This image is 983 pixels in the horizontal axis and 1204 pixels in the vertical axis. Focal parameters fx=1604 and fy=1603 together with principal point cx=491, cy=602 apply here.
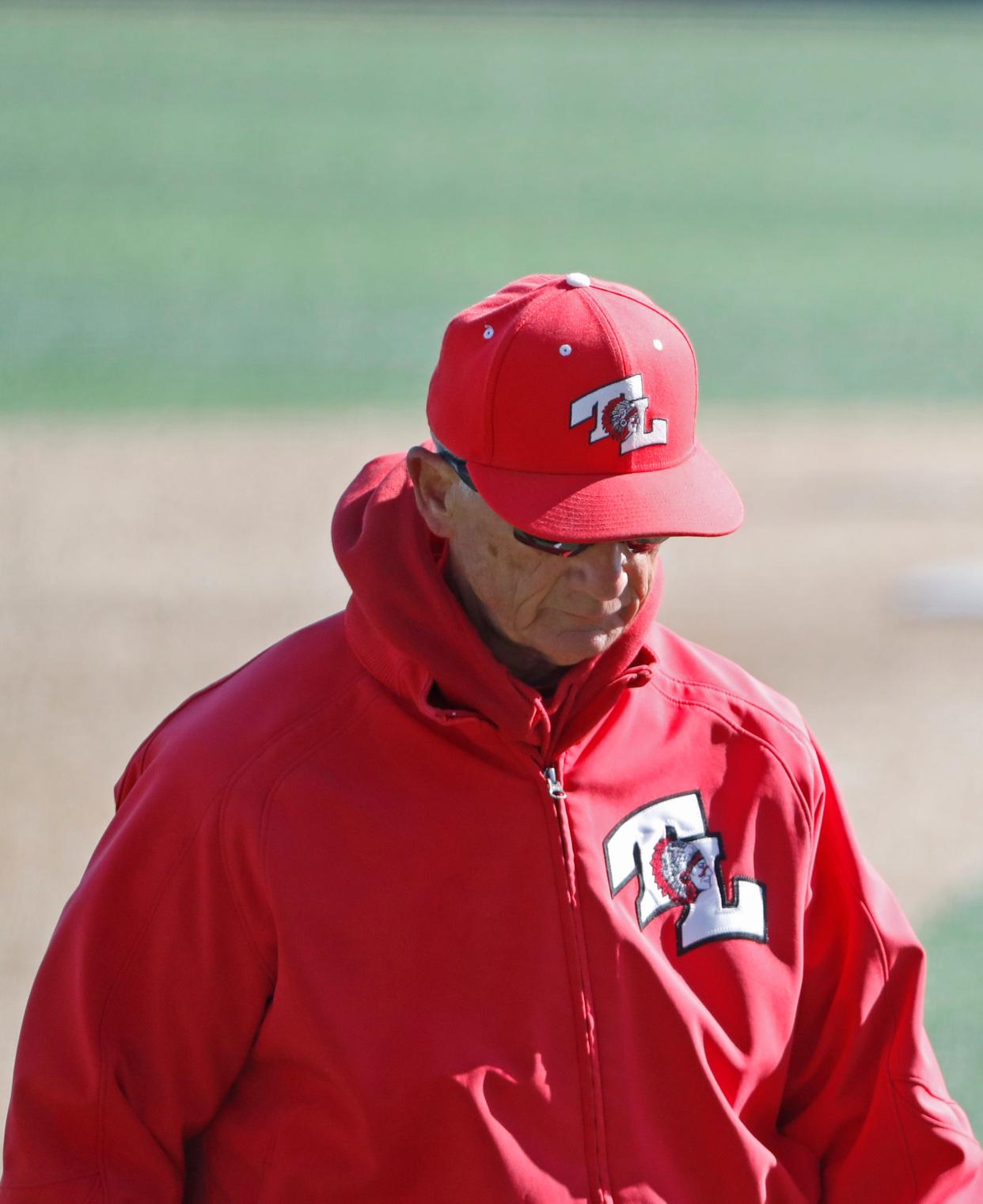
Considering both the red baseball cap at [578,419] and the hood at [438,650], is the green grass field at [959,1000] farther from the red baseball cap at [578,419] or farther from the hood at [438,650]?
the red baseball cap at [578,419]

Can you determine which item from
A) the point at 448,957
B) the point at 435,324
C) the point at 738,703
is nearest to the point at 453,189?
the point at 435,324

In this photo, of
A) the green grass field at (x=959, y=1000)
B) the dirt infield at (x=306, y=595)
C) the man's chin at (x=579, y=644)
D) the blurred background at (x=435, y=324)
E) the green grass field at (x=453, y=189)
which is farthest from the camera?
the green grass field at (x=453, y=189)

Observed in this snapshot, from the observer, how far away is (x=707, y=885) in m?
1.87

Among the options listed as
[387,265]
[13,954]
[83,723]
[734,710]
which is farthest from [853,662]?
[387,265]

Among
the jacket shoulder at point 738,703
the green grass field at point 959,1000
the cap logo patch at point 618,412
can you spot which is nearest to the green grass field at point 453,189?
the green grass field at point 959,1000

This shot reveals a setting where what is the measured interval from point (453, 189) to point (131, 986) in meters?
11.4

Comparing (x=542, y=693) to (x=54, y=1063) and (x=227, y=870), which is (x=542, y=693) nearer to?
(x=227, y=870)

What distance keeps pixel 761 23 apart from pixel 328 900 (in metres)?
19.4

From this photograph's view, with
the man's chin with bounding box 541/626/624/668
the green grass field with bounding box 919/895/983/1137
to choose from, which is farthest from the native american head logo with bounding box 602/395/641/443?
the green grass field with bounding box 919/895/983/1137

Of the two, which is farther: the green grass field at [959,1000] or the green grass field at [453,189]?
the green grass field at [453,189]

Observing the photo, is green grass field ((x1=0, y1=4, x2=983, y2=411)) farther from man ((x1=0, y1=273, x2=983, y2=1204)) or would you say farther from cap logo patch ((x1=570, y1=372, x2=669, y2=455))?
cap logo patch ((x1=570, y1=372, x2=669, y2=455))

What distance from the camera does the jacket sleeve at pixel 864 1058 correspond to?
1.86 metres

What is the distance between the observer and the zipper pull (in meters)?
1.80

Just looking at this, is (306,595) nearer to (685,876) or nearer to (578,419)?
(685,876)
